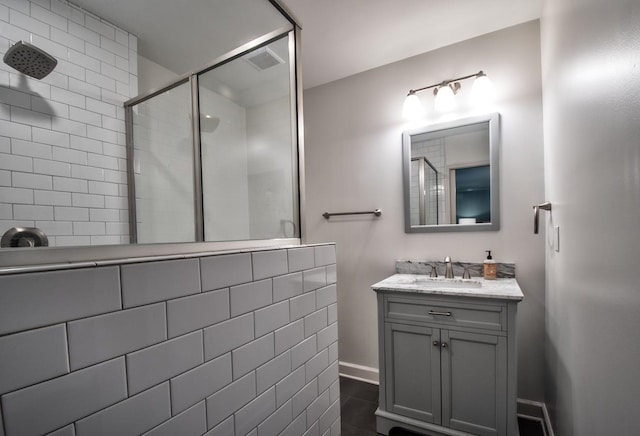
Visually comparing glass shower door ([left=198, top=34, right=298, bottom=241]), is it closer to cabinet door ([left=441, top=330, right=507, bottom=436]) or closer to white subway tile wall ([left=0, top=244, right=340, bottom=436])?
white subway tile wall ([left=0, top=244, right=340, bottom=436])

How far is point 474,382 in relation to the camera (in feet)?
4.59

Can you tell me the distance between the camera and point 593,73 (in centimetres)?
74

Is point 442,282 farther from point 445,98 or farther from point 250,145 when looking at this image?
point 250,145

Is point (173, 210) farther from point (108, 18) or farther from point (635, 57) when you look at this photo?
point (635, 57)

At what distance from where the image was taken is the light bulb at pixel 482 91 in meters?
1.71

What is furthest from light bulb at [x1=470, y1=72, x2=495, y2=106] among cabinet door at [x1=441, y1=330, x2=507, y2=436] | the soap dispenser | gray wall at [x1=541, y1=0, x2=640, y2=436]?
cabinet door at [x1=441, y1=330, x2=507, y2=436]

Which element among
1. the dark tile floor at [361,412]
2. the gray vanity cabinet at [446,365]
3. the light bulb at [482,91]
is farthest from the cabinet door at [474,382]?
the light bulb at [482,91]

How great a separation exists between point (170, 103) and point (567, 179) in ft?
5.92

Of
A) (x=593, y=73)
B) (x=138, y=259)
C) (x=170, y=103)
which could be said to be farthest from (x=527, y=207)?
(x=170, y=103)

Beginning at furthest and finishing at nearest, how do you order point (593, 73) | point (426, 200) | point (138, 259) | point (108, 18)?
point (426, 200), point (108, 18), point (593, 73), point (138, 259)

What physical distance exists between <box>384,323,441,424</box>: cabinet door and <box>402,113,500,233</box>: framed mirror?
2.43 feet

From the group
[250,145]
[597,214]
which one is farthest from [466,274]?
[250,145]

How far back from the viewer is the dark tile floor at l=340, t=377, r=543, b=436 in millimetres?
1576

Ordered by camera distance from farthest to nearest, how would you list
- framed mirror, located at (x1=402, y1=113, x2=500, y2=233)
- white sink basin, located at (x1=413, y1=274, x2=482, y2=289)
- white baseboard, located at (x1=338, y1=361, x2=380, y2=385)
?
white baseboard, located at (x1=338, y1=361, x2=380, y2=385) < framed mirror, located at (x1=402, y1=113, x2=500, y2=233) < white sink basin, located at (x1=413, y1=274, x2=482, y2=289)
